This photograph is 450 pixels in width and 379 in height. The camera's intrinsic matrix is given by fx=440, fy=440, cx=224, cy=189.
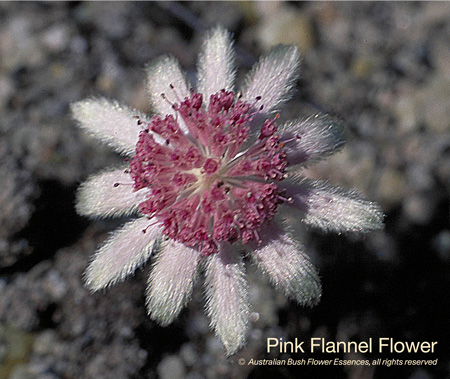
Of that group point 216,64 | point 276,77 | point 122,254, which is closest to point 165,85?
point 216,64

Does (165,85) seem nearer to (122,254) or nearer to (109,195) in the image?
(109,195)

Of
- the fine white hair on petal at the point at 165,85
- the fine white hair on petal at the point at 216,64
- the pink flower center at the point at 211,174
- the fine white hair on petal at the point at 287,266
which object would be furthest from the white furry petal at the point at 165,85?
the fine white hair on petal at the point at 287,266

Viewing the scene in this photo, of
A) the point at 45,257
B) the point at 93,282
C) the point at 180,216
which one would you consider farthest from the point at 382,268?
the point at 45,257

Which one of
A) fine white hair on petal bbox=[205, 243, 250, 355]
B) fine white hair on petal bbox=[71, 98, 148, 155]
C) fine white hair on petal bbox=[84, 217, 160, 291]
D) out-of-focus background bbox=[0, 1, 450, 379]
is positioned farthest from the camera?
out-of-focus background bbox=[0, 1, 450, 379]

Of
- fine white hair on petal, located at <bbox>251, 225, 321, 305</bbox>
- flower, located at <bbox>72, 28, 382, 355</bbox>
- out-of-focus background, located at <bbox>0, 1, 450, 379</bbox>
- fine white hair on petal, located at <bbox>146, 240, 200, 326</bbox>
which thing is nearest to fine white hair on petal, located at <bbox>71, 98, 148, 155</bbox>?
flower, located at <bbox>72, 28, 382, 355</bbox>

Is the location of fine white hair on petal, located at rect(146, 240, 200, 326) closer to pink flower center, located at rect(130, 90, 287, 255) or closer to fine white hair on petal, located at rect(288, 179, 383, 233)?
pink flower center, located at rect(130, 90, 287, 255)

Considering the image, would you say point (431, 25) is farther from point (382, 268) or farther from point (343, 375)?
point (343, 375)
